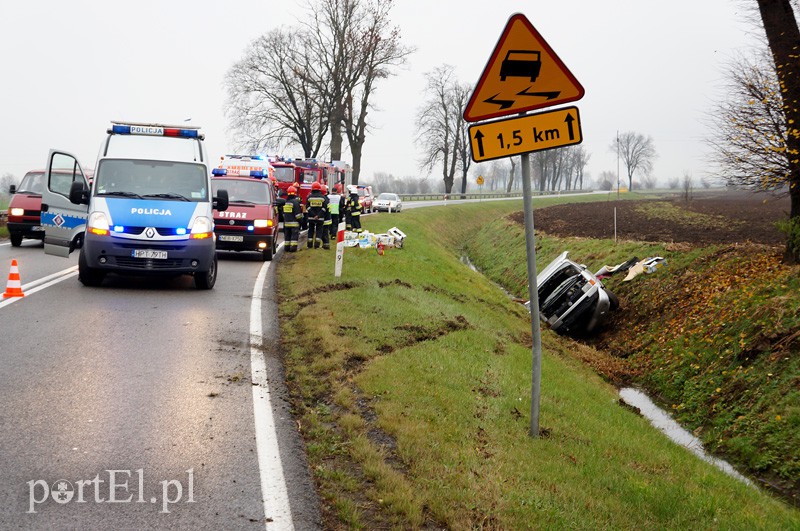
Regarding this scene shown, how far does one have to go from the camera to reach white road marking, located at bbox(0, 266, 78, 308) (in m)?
10.8

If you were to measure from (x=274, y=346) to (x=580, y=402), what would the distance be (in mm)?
3534

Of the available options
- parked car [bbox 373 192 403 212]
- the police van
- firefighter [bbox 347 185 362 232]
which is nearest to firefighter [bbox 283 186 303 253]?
the police van

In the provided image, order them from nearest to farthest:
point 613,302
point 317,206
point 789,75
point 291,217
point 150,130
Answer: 1. point 789,75
2. point 150,130
3. point 613,302
4. point 291,217
5. point 317,206

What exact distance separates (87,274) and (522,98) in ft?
29.7

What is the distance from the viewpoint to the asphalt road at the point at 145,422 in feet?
14.1

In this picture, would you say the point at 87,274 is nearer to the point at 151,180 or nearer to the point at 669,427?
the point at 151,180

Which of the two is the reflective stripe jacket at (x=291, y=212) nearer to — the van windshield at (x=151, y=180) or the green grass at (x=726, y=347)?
the van windshield at (x=151, y=180)

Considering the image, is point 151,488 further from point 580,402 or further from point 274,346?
point 580,402

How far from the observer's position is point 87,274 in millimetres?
12297

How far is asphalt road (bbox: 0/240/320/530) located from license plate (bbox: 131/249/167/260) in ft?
4.79

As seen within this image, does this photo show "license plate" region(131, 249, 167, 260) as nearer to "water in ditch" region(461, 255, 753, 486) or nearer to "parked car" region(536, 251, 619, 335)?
"parked car" region(536, 251, 619, 335)

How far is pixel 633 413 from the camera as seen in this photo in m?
9.70

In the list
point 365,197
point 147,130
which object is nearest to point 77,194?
point 147,130

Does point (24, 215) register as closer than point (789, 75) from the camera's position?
No
